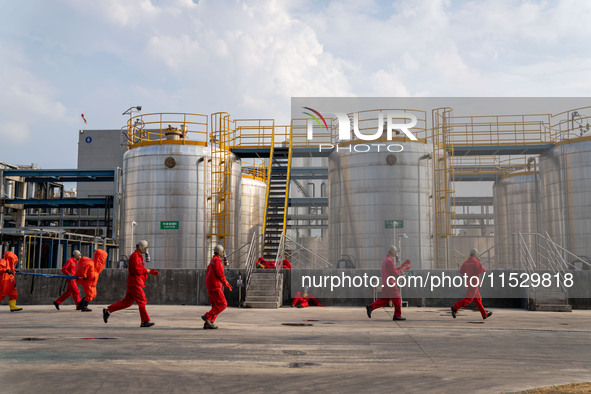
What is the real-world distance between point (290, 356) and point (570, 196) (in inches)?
932

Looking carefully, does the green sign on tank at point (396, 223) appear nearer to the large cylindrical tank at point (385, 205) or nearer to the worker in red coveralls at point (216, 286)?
the large cylindrical tank at point (385, 205)

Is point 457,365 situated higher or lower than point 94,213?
lower

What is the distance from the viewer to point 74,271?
63.4 ft

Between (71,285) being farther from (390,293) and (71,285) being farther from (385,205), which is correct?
(385,205)

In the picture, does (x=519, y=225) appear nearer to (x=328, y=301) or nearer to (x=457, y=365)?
(x=328, y=301)

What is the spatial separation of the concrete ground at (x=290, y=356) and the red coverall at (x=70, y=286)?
3779mm

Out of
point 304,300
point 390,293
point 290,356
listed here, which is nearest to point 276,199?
point 304,300

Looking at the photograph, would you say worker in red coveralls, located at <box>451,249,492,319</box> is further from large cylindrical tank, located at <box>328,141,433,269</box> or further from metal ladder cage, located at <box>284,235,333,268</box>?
large cylindrical tank, located at <box>328,141,433,269</box>

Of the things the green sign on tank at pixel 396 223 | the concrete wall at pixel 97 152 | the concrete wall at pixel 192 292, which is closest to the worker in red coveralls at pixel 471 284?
the concrete wall at pixel 192 292

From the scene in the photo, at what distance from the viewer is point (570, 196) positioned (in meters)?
28.4

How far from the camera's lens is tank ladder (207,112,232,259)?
2948cm

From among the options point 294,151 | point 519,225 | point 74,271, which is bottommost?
point 74,271

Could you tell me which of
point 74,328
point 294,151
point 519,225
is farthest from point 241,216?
point 74,328

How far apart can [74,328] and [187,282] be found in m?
8.85
